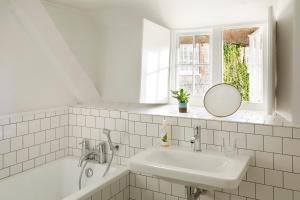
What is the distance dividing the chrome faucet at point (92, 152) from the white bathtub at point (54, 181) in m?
0.07

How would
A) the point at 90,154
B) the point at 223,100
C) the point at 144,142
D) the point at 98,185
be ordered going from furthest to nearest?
the point at 90,154 < the point at 144,142 < the point at 223,100 < the point at 98,185

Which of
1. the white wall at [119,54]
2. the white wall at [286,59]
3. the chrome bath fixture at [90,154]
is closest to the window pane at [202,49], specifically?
the white wall at [119,54]

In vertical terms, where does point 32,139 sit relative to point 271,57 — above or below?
below

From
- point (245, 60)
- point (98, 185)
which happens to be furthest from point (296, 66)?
point (98, 185)

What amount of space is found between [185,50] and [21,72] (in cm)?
164

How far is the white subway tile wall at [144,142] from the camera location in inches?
73.9

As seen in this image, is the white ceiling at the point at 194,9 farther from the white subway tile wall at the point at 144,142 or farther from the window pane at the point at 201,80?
the white subway tile wall at the point at 144,142

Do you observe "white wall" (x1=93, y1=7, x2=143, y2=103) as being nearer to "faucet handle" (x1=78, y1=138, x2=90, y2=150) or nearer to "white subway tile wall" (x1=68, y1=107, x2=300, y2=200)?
"white subway tile wall" (x1=68, y1=107, x2=300, y2=200)

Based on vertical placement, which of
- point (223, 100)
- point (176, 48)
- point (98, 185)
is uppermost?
point (176, 48)

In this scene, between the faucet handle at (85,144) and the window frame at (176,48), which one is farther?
the window frame at (176,48)

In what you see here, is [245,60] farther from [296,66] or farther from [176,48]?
[296,66]

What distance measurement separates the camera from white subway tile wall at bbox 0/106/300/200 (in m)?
1.88

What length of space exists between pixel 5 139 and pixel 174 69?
1767 millimetres

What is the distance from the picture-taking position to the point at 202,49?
283 cm
